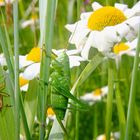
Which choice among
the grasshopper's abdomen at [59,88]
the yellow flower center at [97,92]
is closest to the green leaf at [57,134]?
the grasshopper's abdomen at [59,88]

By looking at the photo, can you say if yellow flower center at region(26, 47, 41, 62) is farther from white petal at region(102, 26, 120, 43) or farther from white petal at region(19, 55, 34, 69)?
white petal at region(102, 26, 120, 43)

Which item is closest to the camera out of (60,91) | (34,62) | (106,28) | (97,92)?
(60,91)

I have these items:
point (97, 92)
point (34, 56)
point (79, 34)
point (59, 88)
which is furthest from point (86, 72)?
point (97, 92)

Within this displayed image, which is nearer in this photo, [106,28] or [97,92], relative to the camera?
[106,28]

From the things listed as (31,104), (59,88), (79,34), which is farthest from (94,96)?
(59,88)

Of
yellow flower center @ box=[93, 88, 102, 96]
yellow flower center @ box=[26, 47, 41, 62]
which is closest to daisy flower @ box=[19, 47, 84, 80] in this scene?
yellow flower center @ box=[26, 47, 41, 62]

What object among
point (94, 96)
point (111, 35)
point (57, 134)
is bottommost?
point (94, 96)

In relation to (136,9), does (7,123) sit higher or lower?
lower

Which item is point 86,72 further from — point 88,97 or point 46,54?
point 88,97

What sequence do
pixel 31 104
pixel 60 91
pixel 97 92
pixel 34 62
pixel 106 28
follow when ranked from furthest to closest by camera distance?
pixel 97 92, pixel 34 62, pixel 106 28, pixel 31 104, pixel 60 91
